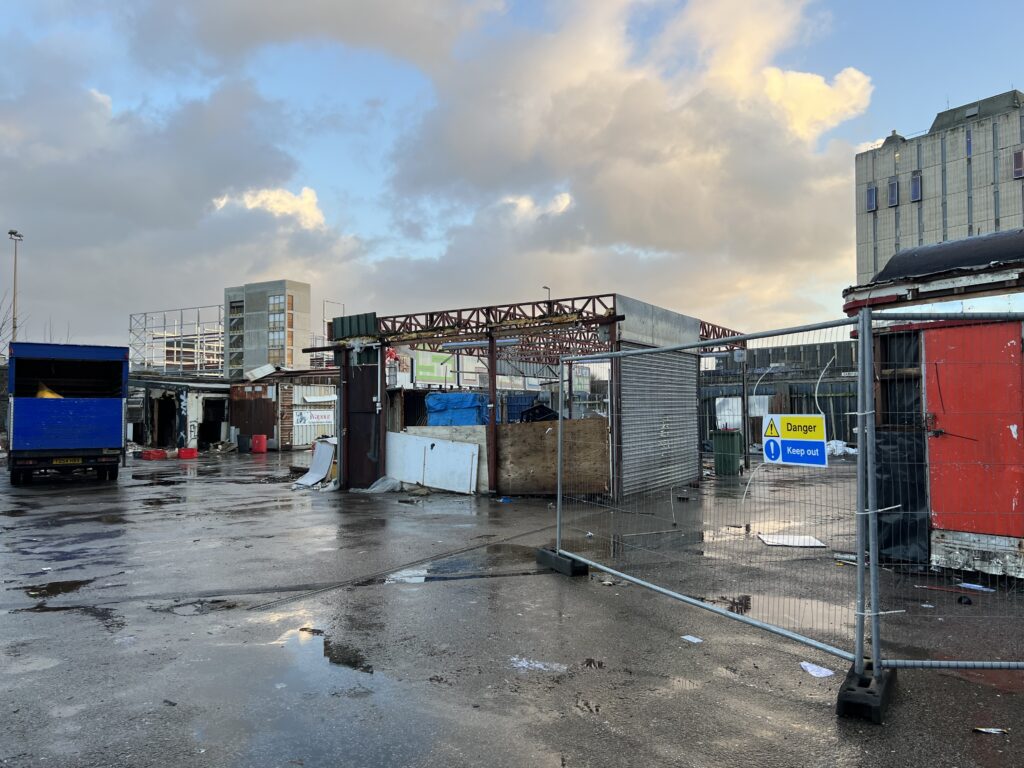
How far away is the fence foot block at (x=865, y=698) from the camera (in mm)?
3820

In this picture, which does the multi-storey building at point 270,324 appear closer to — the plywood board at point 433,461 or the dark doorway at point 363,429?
the dark doorway at point 363,429

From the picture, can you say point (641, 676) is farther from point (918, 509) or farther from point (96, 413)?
point (96, 413)

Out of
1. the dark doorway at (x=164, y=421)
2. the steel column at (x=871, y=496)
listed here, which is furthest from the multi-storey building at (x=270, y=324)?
the steel column at (x=871, y=496)

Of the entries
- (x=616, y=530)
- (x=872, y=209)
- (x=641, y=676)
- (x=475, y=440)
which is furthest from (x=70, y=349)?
(x=872, y=209)

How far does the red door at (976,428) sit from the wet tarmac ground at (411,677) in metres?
3.22

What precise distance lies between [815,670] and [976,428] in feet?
14.0

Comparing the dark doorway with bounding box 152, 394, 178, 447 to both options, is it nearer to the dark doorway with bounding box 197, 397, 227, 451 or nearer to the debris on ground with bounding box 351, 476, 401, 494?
the dark doorway with bounding box 197, 397, 227, 451

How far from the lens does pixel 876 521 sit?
16.0 ft

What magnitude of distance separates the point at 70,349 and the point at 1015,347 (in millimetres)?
22261

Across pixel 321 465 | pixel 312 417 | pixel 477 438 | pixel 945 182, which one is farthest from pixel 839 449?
pixel 945 182

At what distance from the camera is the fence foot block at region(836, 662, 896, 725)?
382 cm

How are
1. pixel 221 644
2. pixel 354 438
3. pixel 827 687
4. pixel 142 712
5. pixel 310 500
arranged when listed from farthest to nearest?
1. pixel 354 438
2. pixel 310 500
3. pixel 221 644
4. pixel 827 687
5. pixel 142 712

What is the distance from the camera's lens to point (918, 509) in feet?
25.3

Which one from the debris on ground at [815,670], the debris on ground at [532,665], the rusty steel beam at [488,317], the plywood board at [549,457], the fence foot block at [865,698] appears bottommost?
the debris on ground at [532,665]
